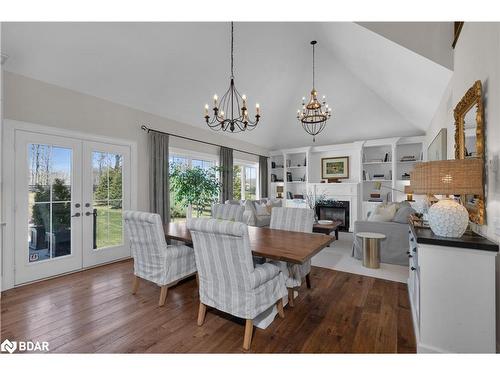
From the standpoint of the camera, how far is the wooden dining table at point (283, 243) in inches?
72.3

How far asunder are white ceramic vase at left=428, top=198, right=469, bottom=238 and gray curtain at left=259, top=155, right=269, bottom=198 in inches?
237

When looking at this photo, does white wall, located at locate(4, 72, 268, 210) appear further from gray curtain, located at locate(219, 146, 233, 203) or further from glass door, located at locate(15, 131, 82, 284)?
gray curtain, located at locate(219, 146, 233, 203)

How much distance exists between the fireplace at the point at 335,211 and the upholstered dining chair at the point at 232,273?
508cm

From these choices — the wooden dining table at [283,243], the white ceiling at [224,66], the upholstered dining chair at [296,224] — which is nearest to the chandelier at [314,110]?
the white ceiling at [224,66]

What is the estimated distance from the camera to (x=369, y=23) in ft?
8.90

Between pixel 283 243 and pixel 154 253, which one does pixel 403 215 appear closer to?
pixel 283 243

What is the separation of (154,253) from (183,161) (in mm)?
3041

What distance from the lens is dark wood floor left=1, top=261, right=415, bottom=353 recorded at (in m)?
1.80

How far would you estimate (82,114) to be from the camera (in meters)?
3.45

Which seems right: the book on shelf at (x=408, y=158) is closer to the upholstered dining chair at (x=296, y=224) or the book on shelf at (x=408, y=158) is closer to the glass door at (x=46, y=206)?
the upholstered dining chair at (x=296, y=224)
